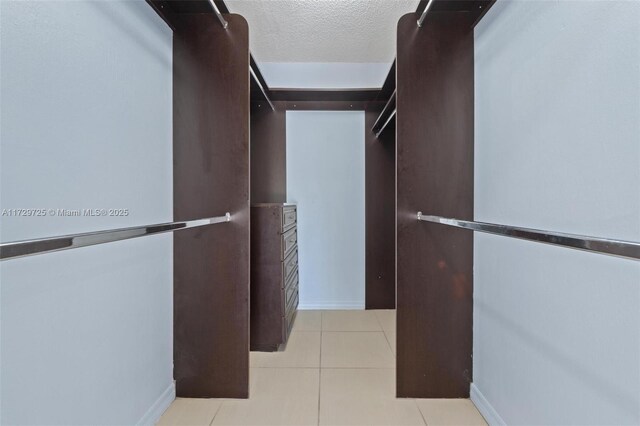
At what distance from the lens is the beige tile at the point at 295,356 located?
79.8 inches

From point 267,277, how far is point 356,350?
81 centimetres

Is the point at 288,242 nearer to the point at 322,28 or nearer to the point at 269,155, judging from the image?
the point at 269,155

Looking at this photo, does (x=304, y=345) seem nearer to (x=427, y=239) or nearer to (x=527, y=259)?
(x=427, y=239)

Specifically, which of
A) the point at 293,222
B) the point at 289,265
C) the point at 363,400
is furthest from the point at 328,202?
the point at 363,400

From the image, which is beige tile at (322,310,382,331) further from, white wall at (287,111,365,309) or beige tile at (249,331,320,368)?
beige tile at (249,331,320,368)

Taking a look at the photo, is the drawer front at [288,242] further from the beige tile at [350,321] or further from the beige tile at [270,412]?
the beige tile at [270,412]

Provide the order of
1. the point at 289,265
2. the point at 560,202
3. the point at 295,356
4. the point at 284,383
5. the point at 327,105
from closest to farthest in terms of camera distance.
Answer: the point at 560,202 → the point at 284,383 → the point at 295,356 → the point at 289,265 → the point at 327,105

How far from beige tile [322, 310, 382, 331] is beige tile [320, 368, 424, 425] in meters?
0.67

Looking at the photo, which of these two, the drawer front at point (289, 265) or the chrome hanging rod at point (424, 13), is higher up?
the chrome hanging rod at point (424, 13)

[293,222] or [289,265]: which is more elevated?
[293,222]

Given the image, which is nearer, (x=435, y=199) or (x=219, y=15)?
(x=219, y=15)

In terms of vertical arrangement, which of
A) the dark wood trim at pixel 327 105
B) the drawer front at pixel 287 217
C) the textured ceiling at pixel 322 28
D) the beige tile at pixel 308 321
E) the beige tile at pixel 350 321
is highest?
the textured ceiling at pixel 322 28

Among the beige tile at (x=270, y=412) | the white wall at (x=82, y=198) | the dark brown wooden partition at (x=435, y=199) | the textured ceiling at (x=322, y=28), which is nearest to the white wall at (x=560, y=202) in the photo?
the dark brown wooden partition at (x=435, y=199)

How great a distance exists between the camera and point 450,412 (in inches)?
60.7
